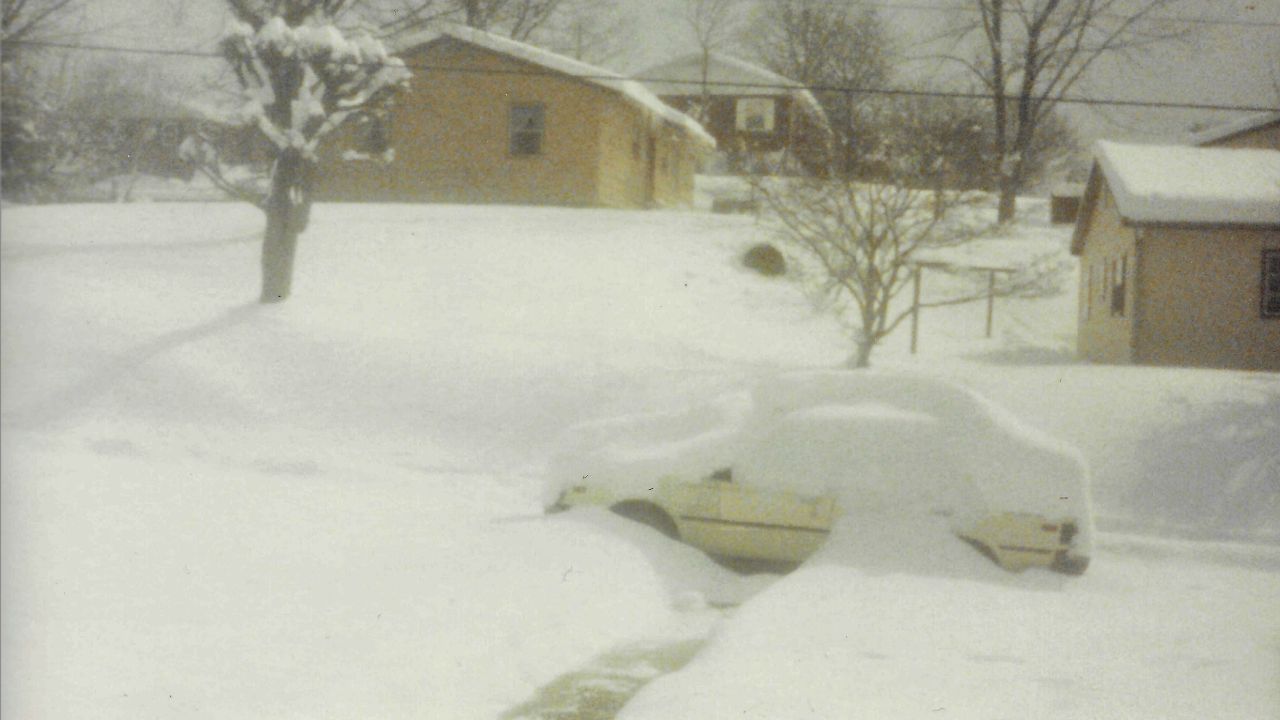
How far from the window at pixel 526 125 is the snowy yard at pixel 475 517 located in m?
6.35

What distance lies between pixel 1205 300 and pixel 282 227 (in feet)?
42.0

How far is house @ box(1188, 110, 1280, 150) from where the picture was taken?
1002 centimetres

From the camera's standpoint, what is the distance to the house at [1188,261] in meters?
11.2

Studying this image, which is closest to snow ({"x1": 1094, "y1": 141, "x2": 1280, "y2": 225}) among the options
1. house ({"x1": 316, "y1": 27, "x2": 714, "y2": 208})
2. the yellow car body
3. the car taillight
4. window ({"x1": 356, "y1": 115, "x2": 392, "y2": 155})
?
the car taillight

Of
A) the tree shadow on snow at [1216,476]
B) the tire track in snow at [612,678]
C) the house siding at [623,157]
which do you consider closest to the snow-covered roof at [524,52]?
the house siding at [623,157]

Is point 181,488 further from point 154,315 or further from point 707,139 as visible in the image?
point 707,139

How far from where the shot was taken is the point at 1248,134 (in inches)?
453

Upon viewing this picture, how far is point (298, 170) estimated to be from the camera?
60.5 feet

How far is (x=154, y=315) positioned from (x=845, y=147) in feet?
37.0

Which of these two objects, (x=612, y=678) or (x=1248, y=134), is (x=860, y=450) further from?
(x=1248, y=134)

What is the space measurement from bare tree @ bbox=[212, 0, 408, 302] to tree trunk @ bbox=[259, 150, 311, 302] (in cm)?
1

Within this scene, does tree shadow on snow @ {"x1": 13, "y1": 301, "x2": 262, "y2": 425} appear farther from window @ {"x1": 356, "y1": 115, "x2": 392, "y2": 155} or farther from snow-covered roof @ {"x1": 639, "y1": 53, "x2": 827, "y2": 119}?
snow-covered roof @ {"x1": 639, "y1": 53, "x2": 827, "y2": 119}

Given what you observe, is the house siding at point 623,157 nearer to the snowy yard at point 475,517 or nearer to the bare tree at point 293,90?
the snowy yard at point 475,517

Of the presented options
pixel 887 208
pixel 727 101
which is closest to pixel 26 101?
pixel 887 208
